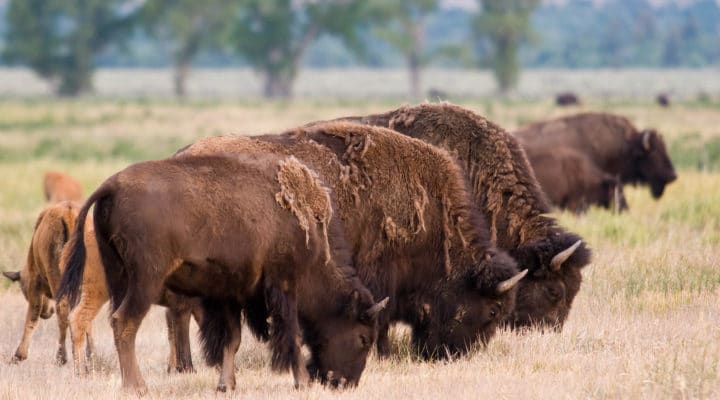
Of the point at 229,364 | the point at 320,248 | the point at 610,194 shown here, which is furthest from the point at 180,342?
the point at 610,194

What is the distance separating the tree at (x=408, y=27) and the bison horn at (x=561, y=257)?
79387 mm

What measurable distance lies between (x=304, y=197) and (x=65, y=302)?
2786mm

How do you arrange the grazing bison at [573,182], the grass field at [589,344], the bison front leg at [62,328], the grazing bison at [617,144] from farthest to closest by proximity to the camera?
the grazing bison at [617,144]
the grazing bison at [573,182]
the bison front leg at [62,328]
the grass field at [589,344]

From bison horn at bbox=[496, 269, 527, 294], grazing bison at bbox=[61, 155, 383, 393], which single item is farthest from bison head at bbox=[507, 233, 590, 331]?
grazing bison at bbox=[61, 155, 383, 393]

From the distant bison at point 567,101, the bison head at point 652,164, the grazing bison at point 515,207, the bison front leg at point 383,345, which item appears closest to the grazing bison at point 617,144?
the bison head at point 652,164

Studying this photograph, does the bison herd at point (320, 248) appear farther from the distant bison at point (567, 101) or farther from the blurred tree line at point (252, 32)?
the blurred tree line at point (252, 32)

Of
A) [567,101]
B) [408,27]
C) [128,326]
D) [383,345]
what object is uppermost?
[128,326]

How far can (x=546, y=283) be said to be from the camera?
999 cm

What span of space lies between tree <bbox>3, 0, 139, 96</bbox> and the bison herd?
81986 mm

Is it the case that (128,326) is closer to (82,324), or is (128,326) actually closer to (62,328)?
(82,324)

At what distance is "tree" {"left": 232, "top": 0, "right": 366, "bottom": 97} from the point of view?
294ft

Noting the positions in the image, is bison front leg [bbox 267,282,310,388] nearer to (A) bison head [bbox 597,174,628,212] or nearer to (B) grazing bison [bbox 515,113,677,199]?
(A) bison head [bbox 597,174,628,212]

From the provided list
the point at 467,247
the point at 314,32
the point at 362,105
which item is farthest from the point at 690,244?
the point at 314,32

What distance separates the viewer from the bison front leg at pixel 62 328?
31.9ft
